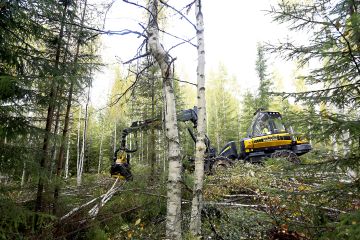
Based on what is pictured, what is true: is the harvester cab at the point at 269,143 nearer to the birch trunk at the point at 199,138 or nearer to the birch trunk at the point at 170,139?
the birch trunk at the point at 199,138

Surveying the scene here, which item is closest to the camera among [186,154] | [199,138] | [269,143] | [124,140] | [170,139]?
[170,139]

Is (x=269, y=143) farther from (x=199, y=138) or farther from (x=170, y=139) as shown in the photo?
(x=170, y=139)

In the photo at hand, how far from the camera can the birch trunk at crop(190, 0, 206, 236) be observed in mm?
4434

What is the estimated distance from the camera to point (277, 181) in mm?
8148

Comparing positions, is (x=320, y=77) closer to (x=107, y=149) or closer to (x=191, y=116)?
(x=191, y=116)

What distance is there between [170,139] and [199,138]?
737 millimetres


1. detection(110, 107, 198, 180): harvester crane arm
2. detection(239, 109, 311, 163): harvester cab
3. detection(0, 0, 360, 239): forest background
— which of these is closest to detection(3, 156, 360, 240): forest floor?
detection(0, 0, 360, 239): forest background

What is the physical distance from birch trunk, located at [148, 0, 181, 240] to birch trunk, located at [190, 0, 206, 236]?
1.44 ft

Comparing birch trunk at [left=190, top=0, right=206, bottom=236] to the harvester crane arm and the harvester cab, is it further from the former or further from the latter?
the harvester cab

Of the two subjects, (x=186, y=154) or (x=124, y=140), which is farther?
(x=124, y=140)

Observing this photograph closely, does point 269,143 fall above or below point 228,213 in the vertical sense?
above

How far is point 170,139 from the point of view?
418 cm

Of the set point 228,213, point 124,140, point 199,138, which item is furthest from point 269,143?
point 199,138

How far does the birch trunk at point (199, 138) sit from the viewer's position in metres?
4.43
